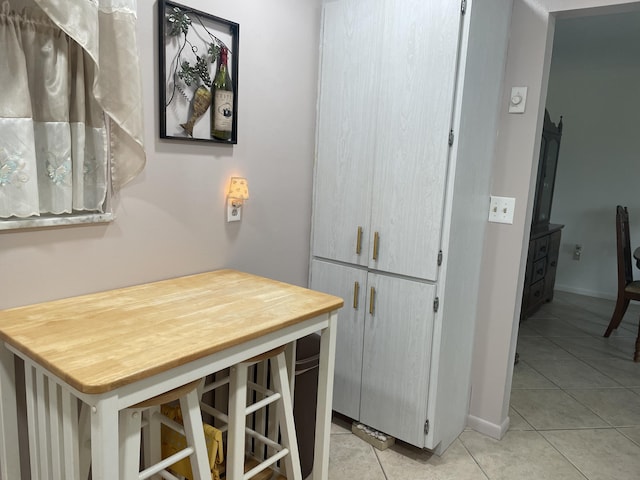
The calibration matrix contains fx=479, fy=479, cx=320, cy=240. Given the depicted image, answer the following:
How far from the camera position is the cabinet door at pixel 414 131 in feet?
6.22

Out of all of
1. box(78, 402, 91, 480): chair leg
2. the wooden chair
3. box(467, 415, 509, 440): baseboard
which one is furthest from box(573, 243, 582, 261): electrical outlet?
box(78, 402, 91, 480): chair leg

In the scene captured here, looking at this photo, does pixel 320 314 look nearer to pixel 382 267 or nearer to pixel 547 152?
pixel 382 267

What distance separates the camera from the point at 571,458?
2.26 metres

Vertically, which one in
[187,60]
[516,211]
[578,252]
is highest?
[187,60]

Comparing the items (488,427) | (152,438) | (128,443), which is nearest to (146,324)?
(128,443)

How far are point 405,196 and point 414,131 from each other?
0.90ft

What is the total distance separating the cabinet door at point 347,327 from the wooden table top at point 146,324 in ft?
1.79

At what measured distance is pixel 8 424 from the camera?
4.67 feet

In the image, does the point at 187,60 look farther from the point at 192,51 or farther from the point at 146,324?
the point at 146,324

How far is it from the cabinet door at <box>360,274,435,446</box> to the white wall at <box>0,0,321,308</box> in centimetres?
49

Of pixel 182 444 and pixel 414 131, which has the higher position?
pixel 414 131

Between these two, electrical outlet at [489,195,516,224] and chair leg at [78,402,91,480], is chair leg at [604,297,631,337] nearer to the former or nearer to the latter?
electrical outlet at [489,195,516,224]

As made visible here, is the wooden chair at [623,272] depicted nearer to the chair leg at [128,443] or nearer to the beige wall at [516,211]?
the beige wall at [516,211]

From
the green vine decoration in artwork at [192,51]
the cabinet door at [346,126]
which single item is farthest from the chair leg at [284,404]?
the green vine decoration in artwork at [192,51]
